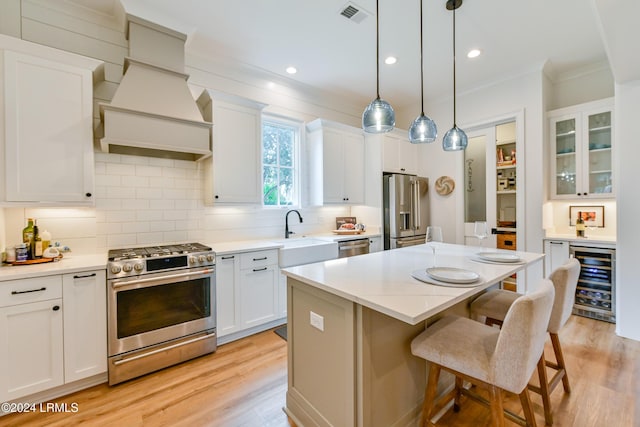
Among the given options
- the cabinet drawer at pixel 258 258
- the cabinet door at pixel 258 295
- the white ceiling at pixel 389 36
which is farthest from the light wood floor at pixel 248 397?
the white ceiling at pixel 389 36

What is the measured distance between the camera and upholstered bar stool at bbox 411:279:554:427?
3.90 feet

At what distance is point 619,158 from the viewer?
2.82m

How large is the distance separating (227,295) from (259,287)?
1.16 ft

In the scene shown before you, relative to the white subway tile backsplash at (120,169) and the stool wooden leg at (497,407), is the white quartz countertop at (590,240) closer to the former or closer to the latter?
the stool wooden leg at (497,407)

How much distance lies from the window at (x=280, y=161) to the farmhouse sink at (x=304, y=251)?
0.68 m

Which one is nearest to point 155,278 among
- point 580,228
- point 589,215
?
point 580,228

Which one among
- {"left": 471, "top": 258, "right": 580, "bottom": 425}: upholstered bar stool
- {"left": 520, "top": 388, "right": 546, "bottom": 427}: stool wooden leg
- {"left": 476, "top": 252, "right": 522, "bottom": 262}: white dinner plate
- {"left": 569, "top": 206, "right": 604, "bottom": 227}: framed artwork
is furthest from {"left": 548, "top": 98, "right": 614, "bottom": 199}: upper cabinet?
{"left": 520, "top": 388, "right": 546, "bottom": 427}: stool wooden leg

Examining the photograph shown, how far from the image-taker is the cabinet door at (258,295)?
2887mm

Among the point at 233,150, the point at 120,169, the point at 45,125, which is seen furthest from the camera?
the point at 233,150

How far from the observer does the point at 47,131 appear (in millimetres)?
2145

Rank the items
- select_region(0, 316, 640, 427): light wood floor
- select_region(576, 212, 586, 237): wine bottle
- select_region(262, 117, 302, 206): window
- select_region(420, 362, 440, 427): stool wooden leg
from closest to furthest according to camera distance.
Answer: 1. select_region(420, 362, 440, 427): stool wooden leg
2. select_region(0, 316, 640, 427): light wood floor
3. select_region(576, 212, 586, 237): wine bottle
4. select_region(262, 117, 302, 206): window

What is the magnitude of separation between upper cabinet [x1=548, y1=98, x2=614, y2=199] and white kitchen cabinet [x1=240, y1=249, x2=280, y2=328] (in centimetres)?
382

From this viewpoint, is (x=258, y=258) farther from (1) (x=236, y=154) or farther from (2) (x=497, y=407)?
(2) (x=497, y=407)

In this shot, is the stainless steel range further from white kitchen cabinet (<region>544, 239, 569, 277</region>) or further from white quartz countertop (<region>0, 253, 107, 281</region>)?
white kitchen cabinet (<region>544, 239, 569, 277</region>)
